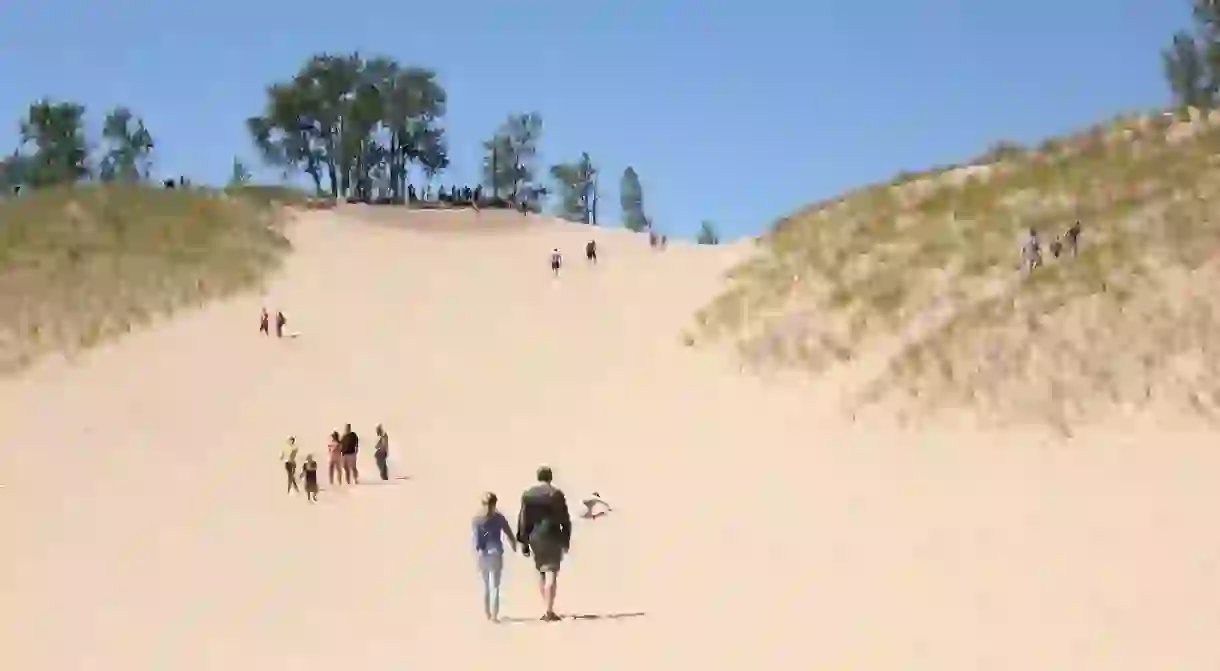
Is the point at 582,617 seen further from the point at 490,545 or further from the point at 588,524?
the point at 588,524

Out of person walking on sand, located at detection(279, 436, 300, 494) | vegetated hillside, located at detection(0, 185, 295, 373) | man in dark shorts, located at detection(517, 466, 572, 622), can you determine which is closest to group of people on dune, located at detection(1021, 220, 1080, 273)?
person walking on sand, located at detection(279, 436, 300, 494)

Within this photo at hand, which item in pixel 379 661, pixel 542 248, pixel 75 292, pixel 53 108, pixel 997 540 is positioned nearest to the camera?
pixel 379 661

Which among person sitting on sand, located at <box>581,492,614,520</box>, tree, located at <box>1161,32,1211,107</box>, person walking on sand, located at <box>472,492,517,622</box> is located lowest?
person sitting on sand, located at <box>581,492,614,520</box>

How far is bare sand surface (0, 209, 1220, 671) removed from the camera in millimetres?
11258

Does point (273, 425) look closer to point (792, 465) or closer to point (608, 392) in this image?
point (608, 392)

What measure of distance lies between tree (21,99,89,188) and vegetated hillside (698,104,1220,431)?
9366 centimetres

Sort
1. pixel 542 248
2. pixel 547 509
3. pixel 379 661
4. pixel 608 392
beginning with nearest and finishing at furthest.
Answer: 1. pixel 379 661
2. pixel 547 509
3. pixel 608 392
4. pixel 542 248

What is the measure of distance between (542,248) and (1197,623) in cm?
5690

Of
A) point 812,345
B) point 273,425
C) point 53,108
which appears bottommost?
point 273,425

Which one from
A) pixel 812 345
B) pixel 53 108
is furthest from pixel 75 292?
pixel 53 108

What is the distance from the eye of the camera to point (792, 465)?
2145cm

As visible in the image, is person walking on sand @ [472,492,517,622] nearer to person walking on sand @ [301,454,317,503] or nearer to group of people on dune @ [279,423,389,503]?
person walking on sand @ [301,454,317,503]

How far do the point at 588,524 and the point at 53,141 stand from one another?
110m

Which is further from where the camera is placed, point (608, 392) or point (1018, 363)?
point (608, 392)
